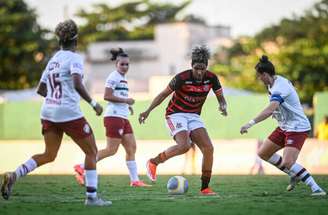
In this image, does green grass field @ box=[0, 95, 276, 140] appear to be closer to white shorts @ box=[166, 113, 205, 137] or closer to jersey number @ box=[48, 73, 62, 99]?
white shorts @ box=[166, 113, 205, 137]

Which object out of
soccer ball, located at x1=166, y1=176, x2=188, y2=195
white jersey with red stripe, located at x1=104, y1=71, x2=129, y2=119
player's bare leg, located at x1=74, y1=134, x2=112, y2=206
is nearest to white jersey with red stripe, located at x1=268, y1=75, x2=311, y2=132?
soccer ball, located at x1=166, y1=176, x2=188, y2=195

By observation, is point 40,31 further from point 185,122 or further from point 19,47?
point 185,122

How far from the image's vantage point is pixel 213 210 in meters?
10.1

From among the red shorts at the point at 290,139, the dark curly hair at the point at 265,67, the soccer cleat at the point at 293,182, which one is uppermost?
the dark curly hair at the point at 265,67

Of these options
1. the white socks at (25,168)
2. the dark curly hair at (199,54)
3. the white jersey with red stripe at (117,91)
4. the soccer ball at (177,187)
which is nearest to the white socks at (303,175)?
the soccer ball at (177,187)

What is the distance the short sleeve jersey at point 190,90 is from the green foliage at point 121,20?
72.2m

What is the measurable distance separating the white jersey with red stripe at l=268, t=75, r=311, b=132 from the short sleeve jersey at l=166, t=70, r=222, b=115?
0.92 m

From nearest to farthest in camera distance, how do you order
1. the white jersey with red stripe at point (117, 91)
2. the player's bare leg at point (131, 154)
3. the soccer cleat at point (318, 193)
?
the soccer cleat at point (318, 193)
the white jersey with red stripe at point (117, 91)
the player's bare leg at point (131, 154)

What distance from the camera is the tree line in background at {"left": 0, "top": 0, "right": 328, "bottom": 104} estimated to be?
6125 centimetres

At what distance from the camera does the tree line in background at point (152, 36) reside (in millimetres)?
61250

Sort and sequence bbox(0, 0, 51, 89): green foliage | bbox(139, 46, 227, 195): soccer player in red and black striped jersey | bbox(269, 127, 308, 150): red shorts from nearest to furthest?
1. bbox(139, 46, 227, 195): soccer player in red and black striped jersey
2. bbox(269, 127, 308, 150): red shorts
3. bbox(0, 0, 51, 89): green foliage

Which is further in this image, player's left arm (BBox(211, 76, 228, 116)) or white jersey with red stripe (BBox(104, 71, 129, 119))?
white jersey with red stripe (BBox(104, 71, 129, 119))

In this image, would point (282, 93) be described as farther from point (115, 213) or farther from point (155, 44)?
point (155, 44)

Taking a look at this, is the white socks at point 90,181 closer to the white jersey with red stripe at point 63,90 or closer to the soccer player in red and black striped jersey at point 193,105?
the white jersey with red stripe at point 63,90
